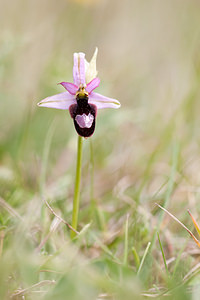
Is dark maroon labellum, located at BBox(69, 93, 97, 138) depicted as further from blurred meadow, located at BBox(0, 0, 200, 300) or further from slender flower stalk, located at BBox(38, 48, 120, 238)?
blurred meadow, located at BBox(0, 0, 200, 300)

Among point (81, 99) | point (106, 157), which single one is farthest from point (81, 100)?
point (106, 157)

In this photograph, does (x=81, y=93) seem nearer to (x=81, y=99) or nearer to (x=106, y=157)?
(x=81, y=99)

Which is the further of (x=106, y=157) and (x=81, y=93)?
(x=106, y=157)

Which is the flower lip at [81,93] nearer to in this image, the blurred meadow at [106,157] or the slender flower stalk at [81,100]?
the slender flower stalk at [81,100]

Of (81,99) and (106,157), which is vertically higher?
(81,99)

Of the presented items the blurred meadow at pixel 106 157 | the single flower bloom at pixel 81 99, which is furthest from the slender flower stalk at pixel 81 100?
the blurred meadow at pixel 106 157
